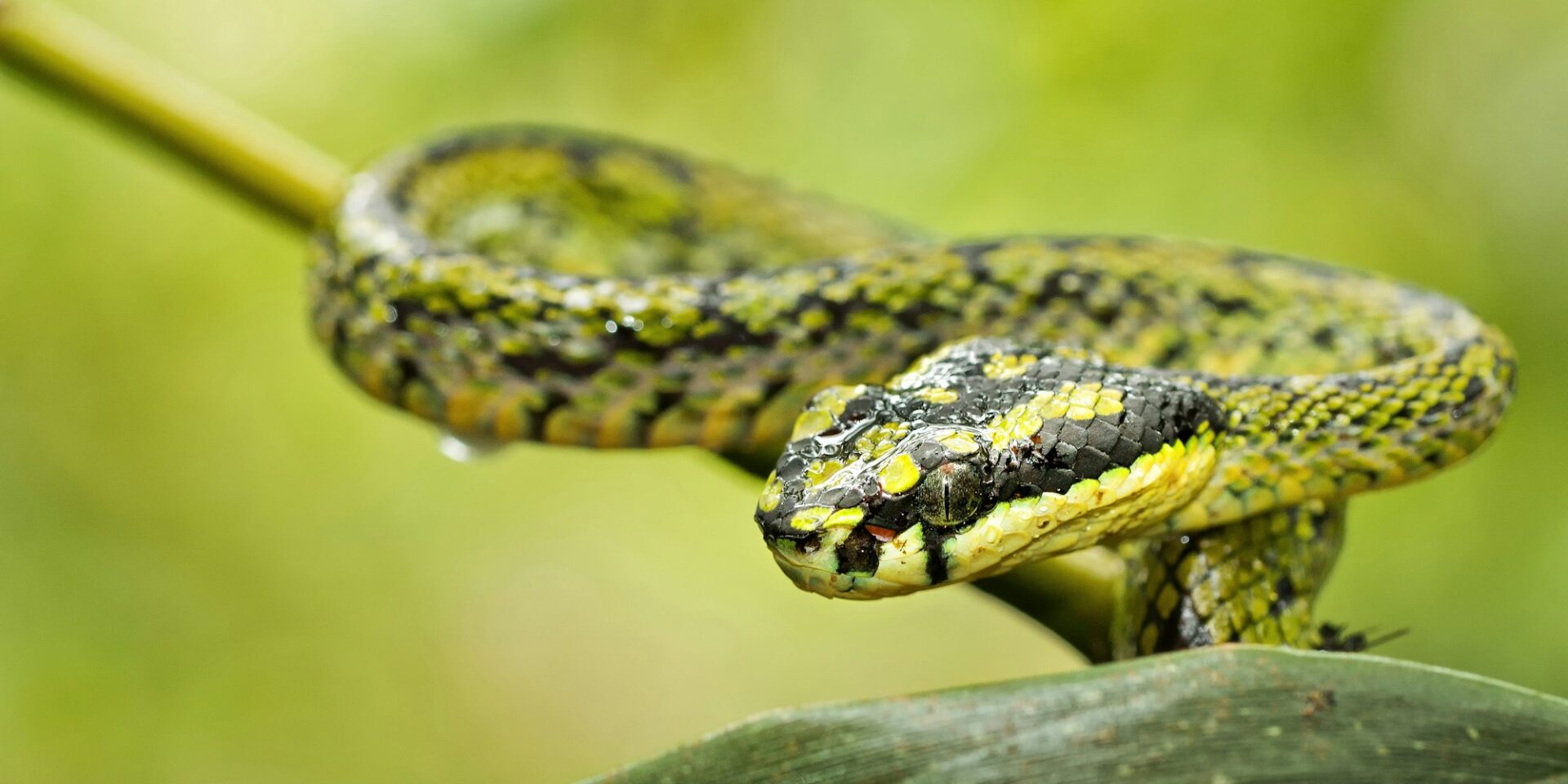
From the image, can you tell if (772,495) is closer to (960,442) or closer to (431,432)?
(960,442)

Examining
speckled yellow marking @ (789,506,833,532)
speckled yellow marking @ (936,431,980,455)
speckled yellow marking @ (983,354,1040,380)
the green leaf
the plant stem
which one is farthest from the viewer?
the plant stem

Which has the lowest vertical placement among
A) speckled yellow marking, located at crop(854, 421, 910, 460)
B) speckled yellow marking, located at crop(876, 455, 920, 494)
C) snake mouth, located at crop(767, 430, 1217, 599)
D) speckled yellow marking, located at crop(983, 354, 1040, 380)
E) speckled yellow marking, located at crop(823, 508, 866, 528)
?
snake mouth, located at crop(767, 430, 1217, 599)

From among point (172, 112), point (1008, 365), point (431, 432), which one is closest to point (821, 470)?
point (1008, 365)

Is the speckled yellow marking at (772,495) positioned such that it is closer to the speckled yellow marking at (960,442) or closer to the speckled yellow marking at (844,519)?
the speckled yellow marking at (844,519)

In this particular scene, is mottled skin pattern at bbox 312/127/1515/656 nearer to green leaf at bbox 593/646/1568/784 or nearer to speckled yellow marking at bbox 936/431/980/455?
speckled yellow marking at bbox 936/431/980/455

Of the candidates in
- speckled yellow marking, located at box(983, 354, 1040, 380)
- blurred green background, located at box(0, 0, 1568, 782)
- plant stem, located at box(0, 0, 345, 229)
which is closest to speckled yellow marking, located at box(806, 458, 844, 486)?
speckled yellow marking, located at box(983, 354, 1040, 380)

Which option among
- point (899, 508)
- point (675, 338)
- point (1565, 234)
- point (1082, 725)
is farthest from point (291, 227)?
point (1565, 234)
